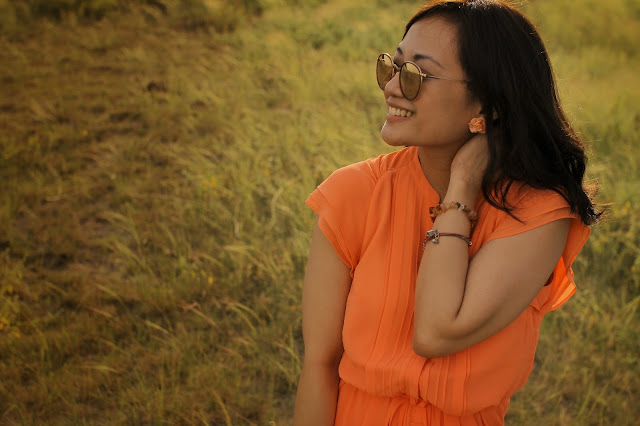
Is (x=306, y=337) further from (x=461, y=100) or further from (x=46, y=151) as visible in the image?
(x=46, y=151)

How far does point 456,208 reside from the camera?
5.63 ft

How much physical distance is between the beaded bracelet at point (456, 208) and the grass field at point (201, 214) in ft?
2.21

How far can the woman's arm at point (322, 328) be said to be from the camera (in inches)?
71.1

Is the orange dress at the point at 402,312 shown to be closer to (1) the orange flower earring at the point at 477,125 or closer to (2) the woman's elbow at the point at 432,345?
(2) the woman's elbow at the point at 432,345

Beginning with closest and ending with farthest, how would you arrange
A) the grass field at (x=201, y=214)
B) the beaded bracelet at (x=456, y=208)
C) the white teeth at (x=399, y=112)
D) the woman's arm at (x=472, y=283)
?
the woman's arm at (x=472, y=283)
the beaded bracelet at (x=456, y=208)
the white teeth at (x=399, y=112)
the grass field at (x=201, y=214)

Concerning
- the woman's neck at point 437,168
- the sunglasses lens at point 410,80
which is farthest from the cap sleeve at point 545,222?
the sunglasses lens at point 410,80

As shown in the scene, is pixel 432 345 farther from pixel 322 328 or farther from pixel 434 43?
pixel 434 43

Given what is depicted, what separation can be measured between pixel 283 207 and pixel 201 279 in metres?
0.76

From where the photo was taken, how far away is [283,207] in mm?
3848

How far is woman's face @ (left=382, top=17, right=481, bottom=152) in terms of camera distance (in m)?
1.76

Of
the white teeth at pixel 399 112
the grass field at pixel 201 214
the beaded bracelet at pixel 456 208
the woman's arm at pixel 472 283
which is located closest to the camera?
the woman's arm at pixel 472 283

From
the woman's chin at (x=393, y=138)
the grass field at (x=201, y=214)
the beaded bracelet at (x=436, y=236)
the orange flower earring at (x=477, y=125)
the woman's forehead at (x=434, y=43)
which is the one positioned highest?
the woman's forehead at (x=434, y=43)

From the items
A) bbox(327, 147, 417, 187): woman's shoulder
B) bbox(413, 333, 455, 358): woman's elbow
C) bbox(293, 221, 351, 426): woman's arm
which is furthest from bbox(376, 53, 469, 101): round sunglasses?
bbox(413, 333, 455, 358): woman's elbow

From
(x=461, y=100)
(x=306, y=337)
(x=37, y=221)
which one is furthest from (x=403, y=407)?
(x=37, y=221)
